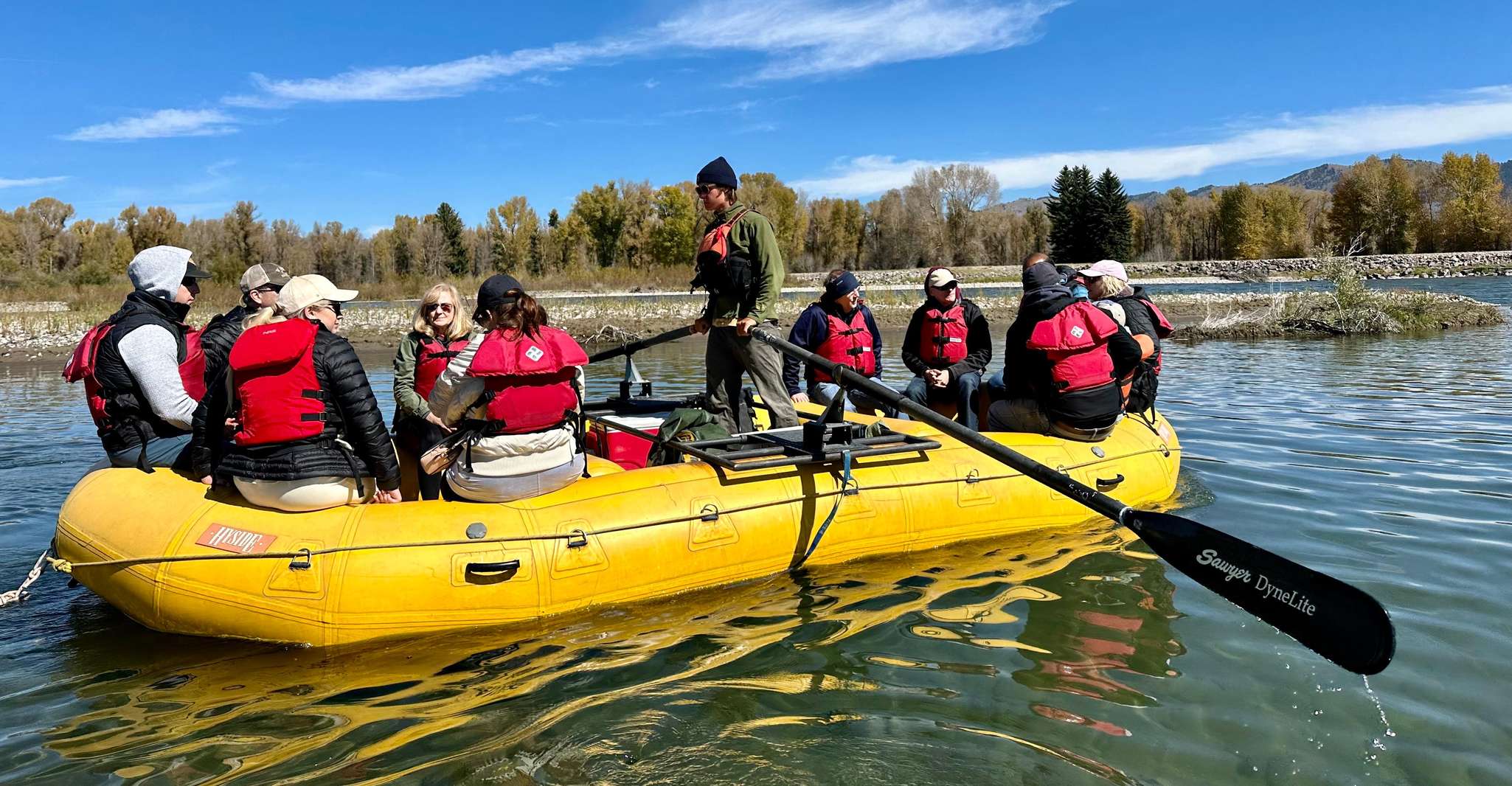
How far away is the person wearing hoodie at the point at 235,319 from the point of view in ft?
18.5

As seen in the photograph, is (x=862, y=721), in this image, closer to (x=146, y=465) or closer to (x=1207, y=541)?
(x=1207, y=541)

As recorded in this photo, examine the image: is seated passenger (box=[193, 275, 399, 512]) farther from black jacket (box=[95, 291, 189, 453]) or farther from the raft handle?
black jacket (box=[95, 291, 189, 453])

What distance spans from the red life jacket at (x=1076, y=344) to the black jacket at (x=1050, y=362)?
Answer: 0.04 metres

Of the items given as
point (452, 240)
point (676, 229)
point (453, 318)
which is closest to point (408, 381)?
point (453, 318)

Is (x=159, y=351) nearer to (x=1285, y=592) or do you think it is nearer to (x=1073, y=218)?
(x=1285, y=592)

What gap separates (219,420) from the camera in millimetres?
4570

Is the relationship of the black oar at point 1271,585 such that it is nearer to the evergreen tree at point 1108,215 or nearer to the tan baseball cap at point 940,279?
the tan baseball cap at point 940,279

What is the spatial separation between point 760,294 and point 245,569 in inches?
128

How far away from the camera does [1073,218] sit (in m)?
68.4

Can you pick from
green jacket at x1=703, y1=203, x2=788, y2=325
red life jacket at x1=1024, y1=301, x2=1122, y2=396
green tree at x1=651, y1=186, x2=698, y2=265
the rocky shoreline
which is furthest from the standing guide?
green tree at x1=651, y1=186, x2=698, y2=265

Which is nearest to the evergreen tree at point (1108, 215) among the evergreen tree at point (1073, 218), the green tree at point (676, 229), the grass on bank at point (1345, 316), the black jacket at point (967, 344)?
the evergreen tree at point (1073, 218)

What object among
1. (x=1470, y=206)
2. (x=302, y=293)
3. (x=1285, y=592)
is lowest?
(x=1285, y=592)

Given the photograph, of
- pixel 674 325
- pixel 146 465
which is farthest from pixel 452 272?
pixel 146 465

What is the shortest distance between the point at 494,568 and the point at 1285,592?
3.48 m
